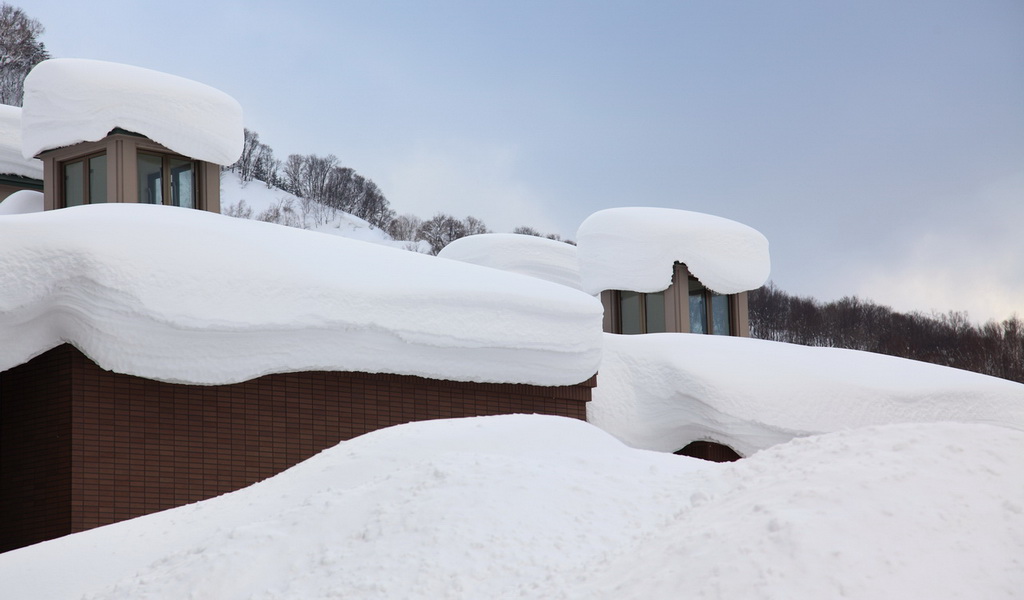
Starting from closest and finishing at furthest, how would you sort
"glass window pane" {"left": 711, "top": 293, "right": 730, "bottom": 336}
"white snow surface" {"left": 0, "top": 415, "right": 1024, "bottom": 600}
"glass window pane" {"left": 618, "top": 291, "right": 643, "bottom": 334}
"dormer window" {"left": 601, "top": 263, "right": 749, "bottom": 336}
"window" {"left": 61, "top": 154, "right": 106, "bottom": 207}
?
1. "white snow surface" {"left": 0, "top": 415, "right": 1024, "bottom": 600}
2. "window" {"left": 61, "top": 154, "right": 106, "bottom": 207}
3. "dormer window" {"left": 601, "top": 263, "right": 749, "bottom": 336}
4. "glass window pane" {"left": 618, "top": 291, "right": 643, "bottom": 334}
5. "glass window pane" {"left": 711, "top": 293, "right": 730, "bottom": 336}

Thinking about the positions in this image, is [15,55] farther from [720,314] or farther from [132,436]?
[132,436]

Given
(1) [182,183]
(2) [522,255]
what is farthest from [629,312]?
(1) [182,183]

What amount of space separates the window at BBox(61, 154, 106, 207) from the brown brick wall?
3.80 meters

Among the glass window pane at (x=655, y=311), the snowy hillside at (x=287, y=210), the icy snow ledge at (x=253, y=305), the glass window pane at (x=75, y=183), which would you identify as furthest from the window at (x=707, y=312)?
the snowy hillside at (x=287, y=210)

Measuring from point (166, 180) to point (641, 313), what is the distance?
31.5ft

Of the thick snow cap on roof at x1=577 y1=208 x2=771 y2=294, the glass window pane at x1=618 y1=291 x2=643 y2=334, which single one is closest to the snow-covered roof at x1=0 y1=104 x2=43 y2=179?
the thick snow cap on roof at x1=577 y1=208 x2=771 y2=294

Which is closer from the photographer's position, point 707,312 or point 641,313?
point 641,313

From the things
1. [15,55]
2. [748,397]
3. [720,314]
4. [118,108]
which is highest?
[15,55]

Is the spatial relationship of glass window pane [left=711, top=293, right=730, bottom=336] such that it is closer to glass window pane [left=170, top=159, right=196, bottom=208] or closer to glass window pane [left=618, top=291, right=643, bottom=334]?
glass window pane [left=618, top=291, right=643, bottom=334]

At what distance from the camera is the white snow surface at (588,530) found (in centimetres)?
443

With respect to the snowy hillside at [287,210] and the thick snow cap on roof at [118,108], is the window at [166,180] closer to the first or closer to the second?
the thick snow cap on roof at [118,108]

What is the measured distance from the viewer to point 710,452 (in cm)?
1636

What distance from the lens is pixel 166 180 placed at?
14242mm

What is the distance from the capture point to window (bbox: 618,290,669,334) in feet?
65.3
